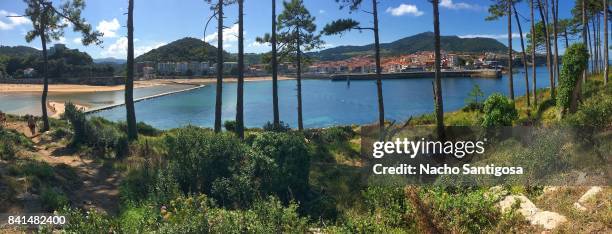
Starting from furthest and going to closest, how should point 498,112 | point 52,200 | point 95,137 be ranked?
point 498,112 → point 95,137 → point 52,200

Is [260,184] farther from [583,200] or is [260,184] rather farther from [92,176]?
[583,200]

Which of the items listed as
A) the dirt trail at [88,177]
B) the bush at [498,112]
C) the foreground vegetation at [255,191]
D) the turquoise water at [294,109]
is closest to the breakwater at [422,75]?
the turquoise water at [294,109]

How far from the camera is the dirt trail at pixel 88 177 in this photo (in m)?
9.13

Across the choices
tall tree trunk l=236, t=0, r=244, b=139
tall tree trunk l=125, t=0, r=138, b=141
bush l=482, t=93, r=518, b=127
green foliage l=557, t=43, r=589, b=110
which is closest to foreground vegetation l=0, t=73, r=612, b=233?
tall tree trunk l=125, t=0, r=138, b=141

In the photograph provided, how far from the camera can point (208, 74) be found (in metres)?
167

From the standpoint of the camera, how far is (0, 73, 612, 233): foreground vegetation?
6.26m

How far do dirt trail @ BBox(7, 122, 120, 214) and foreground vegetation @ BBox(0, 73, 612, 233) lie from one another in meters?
0.22

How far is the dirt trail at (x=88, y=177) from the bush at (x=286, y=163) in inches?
131

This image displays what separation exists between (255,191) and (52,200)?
151 inches

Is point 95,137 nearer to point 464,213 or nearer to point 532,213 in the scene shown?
point 464,213

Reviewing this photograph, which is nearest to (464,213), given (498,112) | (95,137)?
(498,112)

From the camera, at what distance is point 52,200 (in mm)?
8273

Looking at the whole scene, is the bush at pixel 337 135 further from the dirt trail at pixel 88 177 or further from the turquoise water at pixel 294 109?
the dirt trail at pixel 88 177

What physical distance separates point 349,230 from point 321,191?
4.10 metres
